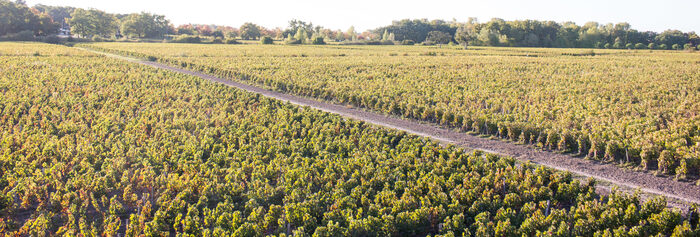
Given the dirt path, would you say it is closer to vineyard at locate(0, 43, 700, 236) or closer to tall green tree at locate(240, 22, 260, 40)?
vineyard at locate(0, 43, 700, 236)

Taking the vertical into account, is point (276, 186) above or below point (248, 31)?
below

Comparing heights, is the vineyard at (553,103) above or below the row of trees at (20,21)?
below

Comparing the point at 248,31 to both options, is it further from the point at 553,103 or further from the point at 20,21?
the point at 553,103

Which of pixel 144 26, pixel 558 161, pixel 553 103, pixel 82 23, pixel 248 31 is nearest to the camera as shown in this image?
pixel 558 161

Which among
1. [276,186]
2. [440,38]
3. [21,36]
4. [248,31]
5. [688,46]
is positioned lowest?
[276,186]

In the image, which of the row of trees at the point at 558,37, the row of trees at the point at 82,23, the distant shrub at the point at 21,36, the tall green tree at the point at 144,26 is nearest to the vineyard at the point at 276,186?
the distant shrub at the point at 21,36

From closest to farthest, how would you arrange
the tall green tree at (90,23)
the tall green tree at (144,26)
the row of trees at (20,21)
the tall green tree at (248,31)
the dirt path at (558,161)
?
the dirt path at (558,161)
the row of trees at (20,21)
the tall green tree at (90,23)
the tall green tree at (144,26)
the tall green tree at (248,31)

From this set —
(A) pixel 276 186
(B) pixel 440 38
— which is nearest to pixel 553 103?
(A) pixel 276 186

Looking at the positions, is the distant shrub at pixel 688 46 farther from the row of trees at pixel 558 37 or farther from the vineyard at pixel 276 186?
the vineyard at pixel 276 186

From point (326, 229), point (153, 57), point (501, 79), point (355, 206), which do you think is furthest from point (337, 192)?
point (153, 57)
